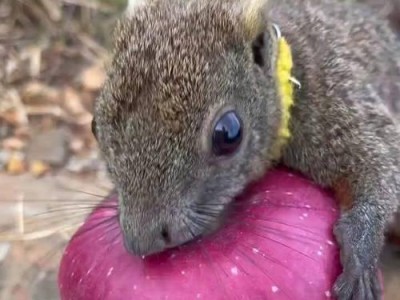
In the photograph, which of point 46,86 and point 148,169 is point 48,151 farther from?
point 148,169

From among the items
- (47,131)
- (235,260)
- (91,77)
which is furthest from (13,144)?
(235,260)

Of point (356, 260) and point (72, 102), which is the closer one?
point (356, 260)

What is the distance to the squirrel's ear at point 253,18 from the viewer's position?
316 cm

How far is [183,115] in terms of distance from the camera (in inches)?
112

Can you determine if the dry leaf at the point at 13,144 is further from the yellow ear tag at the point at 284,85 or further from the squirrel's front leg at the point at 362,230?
the squirrel's front leg at the point at 362,230

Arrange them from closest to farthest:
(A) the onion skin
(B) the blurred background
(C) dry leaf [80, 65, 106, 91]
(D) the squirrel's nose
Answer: (D) the squirrel's nose → (A) the onion skin → (B) the blurred background → (C) dry leaf [80, 65, 106, 91]

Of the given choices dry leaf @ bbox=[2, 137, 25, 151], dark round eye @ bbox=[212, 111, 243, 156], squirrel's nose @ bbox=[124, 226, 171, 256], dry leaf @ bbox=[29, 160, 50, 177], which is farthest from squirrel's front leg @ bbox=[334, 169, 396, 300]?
dry leaf @ bbox=[2, 137, 25, 151]

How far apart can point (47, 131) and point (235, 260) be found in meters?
2.39

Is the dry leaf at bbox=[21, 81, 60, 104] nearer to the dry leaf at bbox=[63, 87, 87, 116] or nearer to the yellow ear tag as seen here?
the dry leaf at bbox=[63, 87, 87, 116]

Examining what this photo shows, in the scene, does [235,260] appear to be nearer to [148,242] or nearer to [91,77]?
[148,242]

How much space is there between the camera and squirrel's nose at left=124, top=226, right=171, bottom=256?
2750 mm

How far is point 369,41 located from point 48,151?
1718 mm

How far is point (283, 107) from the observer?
334 centimetres

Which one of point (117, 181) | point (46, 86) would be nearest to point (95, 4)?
point (46, 86)
